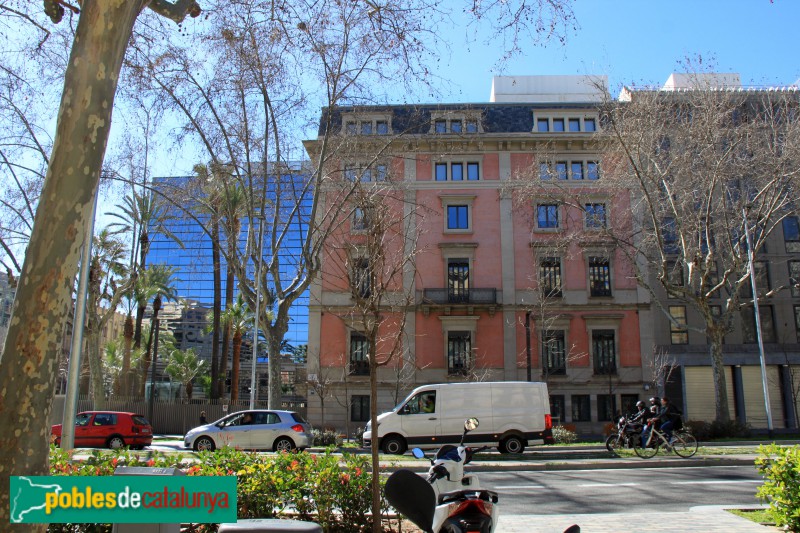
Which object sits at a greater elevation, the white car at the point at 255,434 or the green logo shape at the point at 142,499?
the green logo shape at the point at 142,499

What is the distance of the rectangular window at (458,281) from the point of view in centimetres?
3369

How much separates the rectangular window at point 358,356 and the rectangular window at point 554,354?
9.68 m

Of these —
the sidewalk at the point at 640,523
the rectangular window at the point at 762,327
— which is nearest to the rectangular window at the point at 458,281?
the rectangular window at the point at 762,327

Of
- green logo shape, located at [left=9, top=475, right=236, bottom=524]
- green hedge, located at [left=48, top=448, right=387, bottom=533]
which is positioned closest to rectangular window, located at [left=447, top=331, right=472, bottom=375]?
green hedge, located at [left=48, top=448, right=387, bottom=533]

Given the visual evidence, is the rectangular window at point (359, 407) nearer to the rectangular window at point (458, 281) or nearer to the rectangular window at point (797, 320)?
the rectangular window at point (458, 281)

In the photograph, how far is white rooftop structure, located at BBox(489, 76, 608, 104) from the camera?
39.3m

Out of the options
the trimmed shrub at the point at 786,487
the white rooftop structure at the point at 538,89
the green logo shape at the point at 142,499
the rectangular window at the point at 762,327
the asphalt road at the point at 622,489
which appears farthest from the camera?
the white rooftop structure at the point at 538,89

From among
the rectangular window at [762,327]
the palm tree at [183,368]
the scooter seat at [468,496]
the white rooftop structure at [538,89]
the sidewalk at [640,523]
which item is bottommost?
the sidewalk at [640,523]

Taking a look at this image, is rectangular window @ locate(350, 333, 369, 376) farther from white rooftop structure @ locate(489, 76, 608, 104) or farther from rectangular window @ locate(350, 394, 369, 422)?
white rooftop structure @ locate(489, 76, 608, 104)

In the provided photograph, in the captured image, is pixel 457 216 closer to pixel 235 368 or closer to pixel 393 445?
pixel 235 368

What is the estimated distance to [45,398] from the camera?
4.35m

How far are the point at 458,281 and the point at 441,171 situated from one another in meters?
6.68

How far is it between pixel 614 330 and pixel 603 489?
23714mm

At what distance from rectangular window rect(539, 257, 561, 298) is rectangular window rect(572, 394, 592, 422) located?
5611 millimetres
